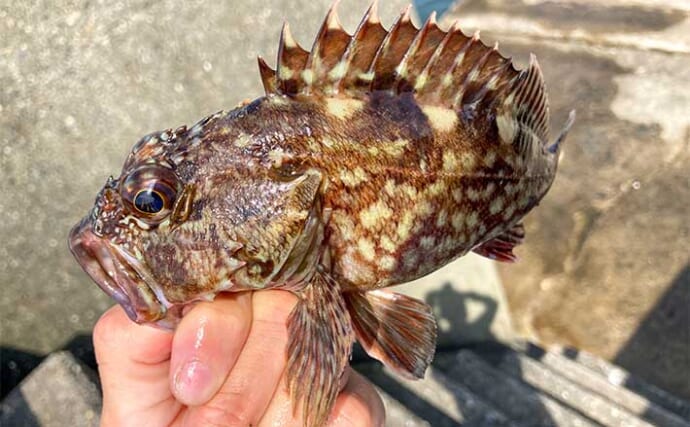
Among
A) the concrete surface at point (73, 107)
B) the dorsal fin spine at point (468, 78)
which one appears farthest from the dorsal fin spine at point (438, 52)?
the concrete surface at point (73, 107)

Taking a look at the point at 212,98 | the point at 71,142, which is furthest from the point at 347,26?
the point at 71,142

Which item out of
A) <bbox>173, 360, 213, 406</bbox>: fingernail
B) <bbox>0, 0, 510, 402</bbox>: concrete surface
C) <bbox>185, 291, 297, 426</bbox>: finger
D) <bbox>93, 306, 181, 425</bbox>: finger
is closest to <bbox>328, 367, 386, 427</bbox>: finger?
<bbox>185, 291, 297, 426</bbox>: finger

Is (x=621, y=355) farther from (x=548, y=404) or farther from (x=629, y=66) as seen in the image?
(x=629, y=66)

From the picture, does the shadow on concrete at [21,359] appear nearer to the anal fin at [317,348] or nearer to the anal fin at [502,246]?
the anal fin at [317,348]

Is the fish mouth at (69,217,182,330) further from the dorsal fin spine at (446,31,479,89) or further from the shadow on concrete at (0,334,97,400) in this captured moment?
the shadow on concrete at (0,334,97,400)

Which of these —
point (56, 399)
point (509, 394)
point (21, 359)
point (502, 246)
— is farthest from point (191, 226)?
point (509, 394)

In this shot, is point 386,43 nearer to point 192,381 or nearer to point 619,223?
point 192,381
